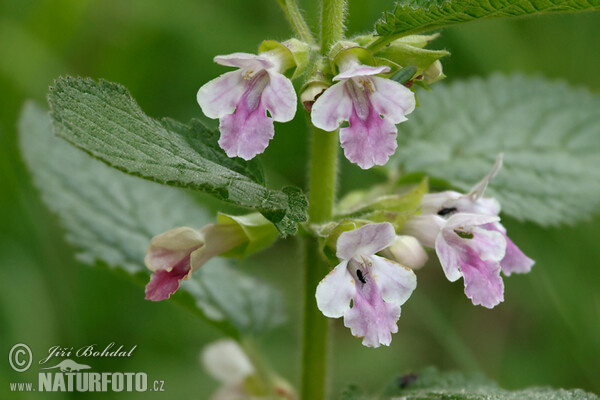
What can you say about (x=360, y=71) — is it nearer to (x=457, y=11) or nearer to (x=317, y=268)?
(x=457, y=11)

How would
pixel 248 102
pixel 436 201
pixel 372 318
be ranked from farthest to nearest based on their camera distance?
pixel 436 201, pixel 248 102, pixel 372 318

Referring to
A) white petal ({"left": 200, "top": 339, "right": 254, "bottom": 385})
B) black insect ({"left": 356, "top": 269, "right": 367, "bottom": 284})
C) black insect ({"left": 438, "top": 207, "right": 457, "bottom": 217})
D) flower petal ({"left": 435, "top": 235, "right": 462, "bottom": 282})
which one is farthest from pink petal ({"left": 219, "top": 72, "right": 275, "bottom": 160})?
white petal ({"left": 200, "top": 339, "right": 254, "bottom": 385})

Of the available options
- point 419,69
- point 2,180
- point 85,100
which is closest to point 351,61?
point 419,69

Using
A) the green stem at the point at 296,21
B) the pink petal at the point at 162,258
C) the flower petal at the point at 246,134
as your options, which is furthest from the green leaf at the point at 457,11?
the pink petal at the point at 162,258

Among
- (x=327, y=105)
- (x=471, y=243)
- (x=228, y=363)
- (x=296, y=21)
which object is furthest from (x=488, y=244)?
(x=228, y=363)

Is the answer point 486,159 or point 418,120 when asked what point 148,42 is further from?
point 486,159

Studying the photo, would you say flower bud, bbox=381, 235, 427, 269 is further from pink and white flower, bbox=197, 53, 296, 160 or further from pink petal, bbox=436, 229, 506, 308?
pink and white flower, bbox=197, 53, 296, 160

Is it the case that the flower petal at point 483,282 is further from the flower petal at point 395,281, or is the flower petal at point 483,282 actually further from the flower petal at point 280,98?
the flower petal at point 280,98
